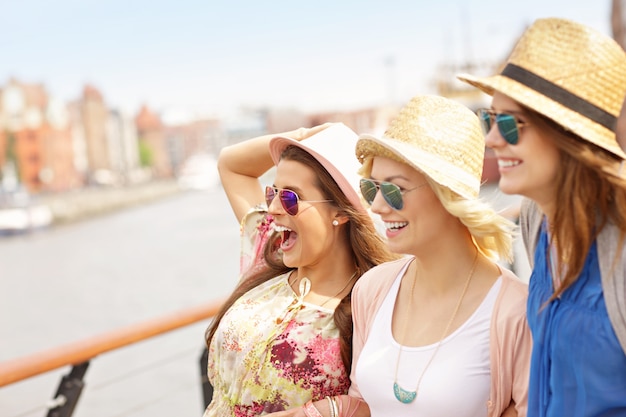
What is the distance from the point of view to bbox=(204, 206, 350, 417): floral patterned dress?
1.93 meters

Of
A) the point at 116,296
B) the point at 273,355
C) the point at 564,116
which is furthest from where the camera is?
the point at 116,296

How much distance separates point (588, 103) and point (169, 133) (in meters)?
146

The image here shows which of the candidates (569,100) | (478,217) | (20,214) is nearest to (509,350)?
(478,217)

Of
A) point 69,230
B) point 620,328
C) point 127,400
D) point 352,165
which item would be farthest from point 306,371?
point 69,230

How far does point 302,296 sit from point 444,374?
576 millimetres

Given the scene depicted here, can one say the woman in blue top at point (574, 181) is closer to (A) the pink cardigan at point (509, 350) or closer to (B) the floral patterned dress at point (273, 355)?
(A) the pink cardigan at point (509, 350)

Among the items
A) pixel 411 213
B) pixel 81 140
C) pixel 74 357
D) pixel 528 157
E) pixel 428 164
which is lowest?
pixel 81 140

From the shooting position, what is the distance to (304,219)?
2.04 m

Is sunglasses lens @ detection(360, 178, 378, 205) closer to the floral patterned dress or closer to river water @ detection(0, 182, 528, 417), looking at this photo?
the floral patterned dress

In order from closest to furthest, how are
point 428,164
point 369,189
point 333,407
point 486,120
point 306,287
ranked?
point 486,120
point 428,164
point 369,189
point 333,407
point 306,287

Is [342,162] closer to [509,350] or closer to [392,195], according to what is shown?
[392,195]

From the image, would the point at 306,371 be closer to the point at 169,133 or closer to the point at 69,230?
the point at 69,230

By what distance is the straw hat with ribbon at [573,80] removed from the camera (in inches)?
48.6

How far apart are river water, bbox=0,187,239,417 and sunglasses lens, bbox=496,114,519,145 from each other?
28.3 feet
